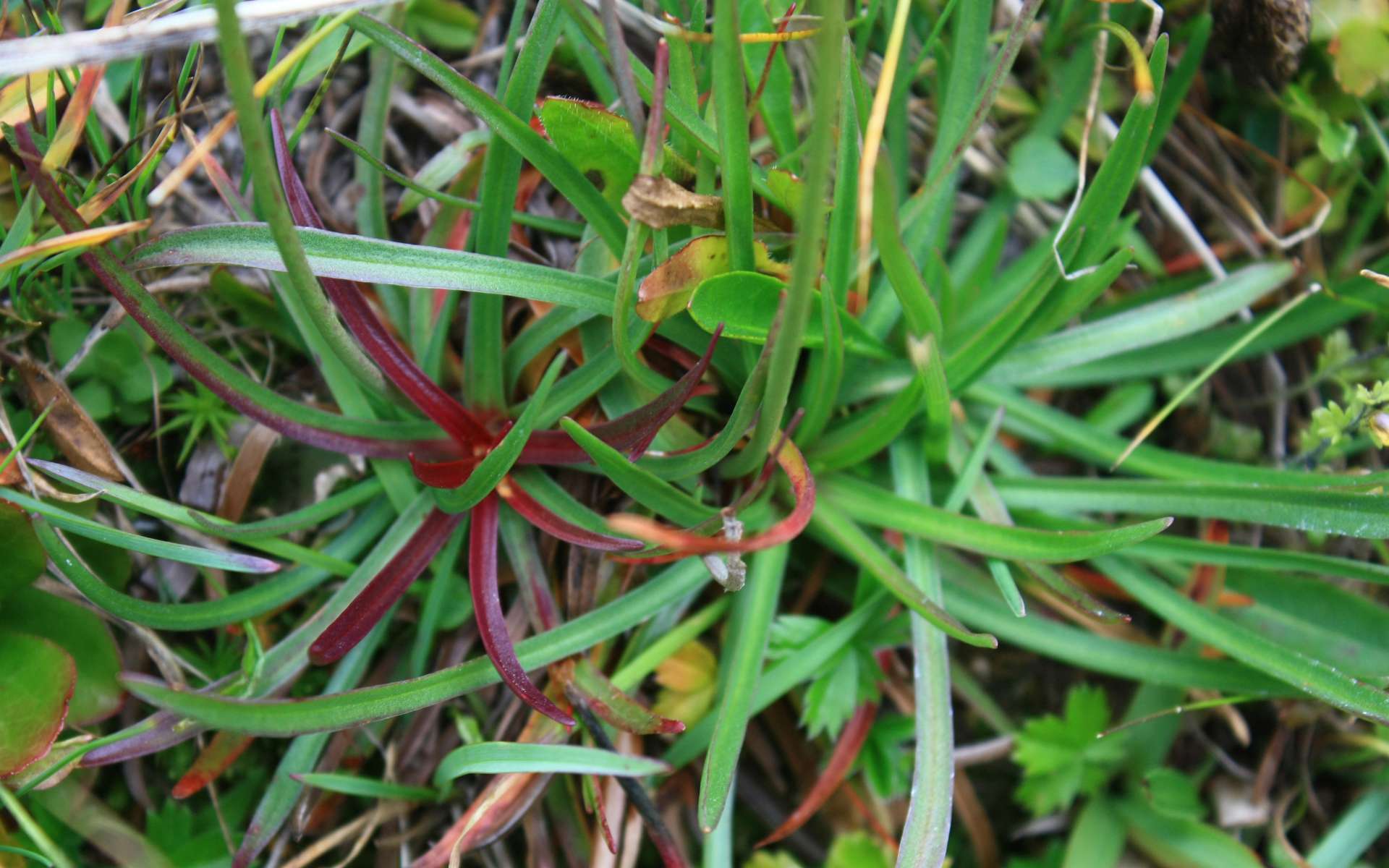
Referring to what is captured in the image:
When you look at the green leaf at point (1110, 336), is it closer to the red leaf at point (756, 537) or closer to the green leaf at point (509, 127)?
the red leaf at point (756, 537)

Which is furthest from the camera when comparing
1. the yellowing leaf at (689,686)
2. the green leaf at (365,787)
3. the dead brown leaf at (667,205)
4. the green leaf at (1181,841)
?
the green leaf at (1181,841)

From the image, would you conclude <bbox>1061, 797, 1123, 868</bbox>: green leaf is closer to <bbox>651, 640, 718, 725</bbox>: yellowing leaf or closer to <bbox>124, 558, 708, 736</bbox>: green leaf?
<bbox>651, 640, 718, 725</bbox>: yellowing leaf

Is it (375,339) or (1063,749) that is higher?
(375,339)

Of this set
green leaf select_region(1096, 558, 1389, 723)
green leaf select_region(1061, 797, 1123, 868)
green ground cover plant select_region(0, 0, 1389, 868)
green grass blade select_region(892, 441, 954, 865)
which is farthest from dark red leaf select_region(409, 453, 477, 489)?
green leaf select_region(1061, 797, 1123, 868)

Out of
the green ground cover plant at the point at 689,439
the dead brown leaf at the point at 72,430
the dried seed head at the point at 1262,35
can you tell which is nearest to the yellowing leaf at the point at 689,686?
the green ground cover plant at the point at 689,439

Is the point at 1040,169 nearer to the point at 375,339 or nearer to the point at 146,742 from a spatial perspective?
the point at 375,339

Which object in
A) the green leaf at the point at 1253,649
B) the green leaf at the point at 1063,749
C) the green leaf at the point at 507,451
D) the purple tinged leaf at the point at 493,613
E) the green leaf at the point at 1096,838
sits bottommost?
the green leaf at the point at 1096,838

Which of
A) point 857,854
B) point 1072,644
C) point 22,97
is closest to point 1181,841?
point 1072,644
